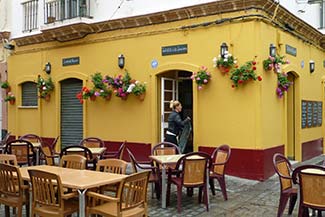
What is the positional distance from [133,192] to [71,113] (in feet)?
27.8

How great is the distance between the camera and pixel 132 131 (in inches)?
436

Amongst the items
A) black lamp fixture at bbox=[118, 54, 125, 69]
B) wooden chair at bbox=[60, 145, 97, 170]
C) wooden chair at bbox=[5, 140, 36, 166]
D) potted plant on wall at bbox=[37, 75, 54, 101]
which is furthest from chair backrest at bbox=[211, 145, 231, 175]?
potted plant on wall at bbox=[37, 75, 54, 101]

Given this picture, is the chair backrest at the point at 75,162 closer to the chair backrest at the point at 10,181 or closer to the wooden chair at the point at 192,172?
the chair backrest at the point at 10,181

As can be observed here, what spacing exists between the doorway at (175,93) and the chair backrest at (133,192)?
589 cm

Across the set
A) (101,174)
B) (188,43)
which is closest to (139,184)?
(101,174)

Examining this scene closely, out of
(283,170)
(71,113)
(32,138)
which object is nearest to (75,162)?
(283,170)

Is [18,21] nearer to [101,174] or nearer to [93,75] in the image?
[93,75]

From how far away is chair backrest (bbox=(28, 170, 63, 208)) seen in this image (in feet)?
15.1

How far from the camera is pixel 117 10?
37.5 feet

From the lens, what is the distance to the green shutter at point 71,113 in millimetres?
12547

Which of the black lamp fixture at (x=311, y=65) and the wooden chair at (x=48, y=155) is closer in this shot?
the wooden chair at (x=48, y=155)

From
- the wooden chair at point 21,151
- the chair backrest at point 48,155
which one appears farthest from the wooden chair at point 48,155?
the wooden chair at point 21,151

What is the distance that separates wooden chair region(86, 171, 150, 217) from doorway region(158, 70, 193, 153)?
19.2ft

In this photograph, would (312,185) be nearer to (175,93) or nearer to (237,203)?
(237,203)
